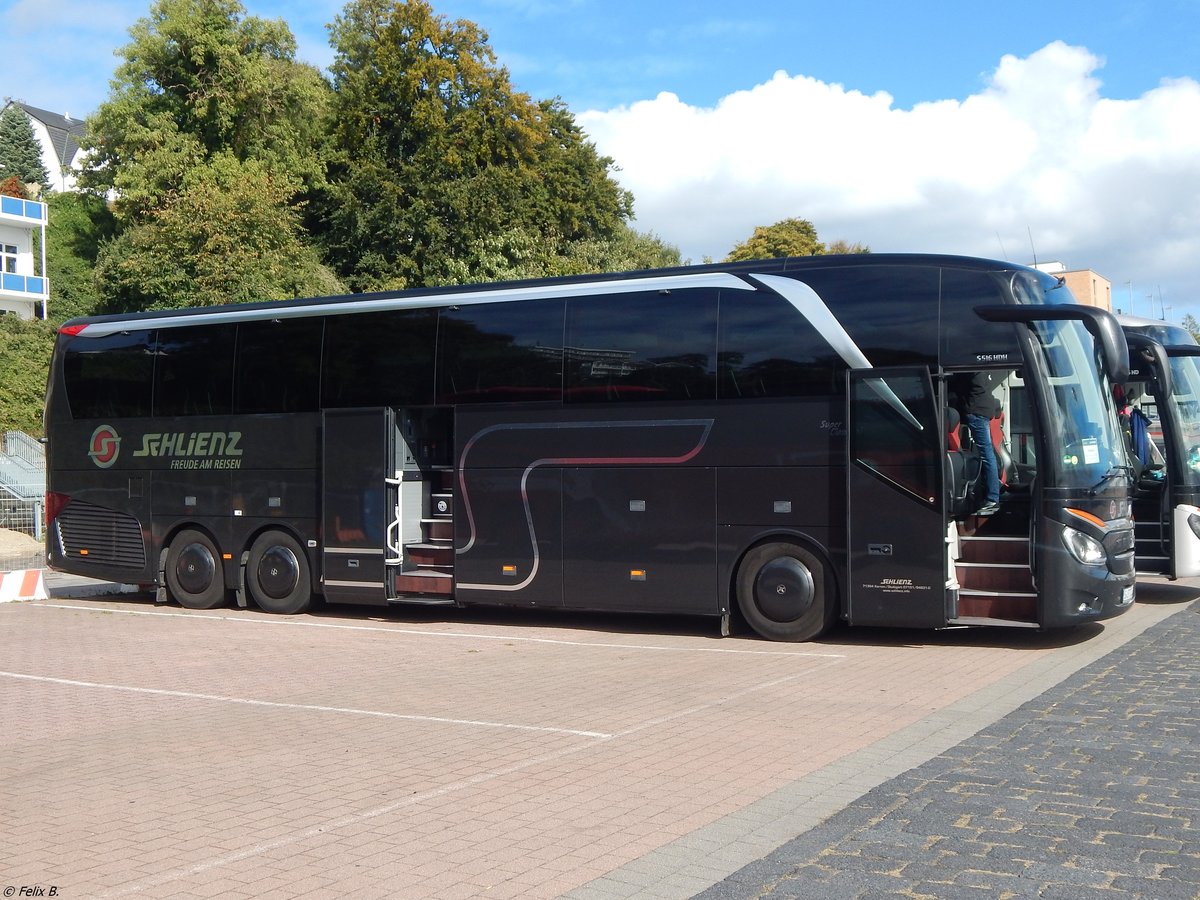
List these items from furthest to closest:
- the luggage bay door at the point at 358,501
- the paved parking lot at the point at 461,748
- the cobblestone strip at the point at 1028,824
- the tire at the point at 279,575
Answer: the tire at the point at 279,575, the luggage bay door at the point at 358,501, the paved parking lot at the point at 461,748, the cobblestone strip at the point at 1028,824

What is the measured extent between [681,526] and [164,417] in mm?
7952

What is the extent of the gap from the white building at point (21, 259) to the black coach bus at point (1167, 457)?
48725mm

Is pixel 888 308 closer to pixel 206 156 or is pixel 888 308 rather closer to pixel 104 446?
pixel 104 446

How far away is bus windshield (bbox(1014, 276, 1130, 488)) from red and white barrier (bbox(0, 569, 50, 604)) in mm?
14911

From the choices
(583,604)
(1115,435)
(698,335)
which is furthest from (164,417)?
(1115,435)

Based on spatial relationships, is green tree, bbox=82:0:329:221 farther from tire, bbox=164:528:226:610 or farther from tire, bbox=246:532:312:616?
tire, bbox=246:532:312:616

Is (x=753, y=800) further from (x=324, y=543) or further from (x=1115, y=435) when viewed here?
(x=324, y=543)

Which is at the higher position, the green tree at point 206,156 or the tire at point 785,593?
the green tree at point 206,156

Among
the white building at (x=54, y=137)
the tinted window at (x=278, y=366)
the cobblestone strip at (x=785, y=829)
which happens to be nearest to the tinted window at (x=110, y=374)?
the tinted window at (x=278, y=366)

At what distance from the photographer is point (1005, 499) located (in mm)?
12438

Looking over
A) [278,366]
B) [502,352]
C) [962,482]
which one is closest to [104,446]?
[278,366]

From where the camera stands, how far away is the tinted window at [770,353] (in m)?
12.7

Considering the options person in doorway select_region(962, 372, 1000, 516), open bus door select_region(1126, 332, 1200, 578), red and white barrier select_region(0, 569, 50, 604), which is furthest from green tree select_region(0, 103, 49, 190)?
person in doorway select_region(962, 372, 1000, 516)

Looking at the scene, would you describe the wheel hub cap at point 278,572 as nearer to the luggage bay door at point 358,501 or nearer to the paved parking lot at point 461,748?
the luggage bay door at point 358,501
